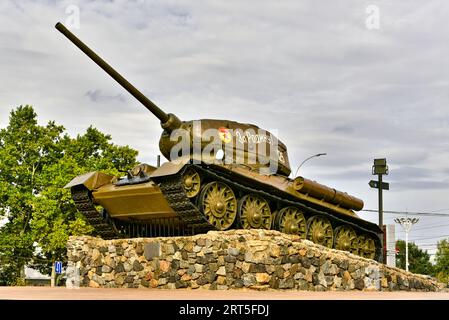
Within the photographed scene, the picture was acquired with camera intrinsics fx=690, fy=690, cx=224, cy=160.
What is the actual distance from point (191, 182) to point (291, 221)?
15.2ft

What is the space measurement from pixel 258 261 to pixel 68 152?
28285mm

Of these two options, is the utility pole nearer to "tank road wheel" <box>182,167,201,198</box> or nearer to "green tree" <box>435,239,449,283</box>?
"tank road wheel" <box>182,167,201,198</box>

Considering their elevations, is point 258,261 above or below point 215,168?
below

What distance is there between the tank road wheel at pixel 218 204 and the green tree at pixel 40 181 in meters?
21.6

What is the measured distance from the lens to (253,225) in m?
20.7

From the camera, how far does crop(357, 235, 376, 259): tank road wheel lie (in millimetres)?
26406

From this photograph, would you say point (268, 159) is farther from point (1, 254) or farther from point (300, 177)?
point (1, 254)

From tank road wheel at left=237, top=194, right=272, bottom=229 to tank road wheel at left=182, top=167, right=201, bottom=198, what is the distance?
1832 millimetres

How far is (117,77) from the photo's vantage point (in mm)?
19891

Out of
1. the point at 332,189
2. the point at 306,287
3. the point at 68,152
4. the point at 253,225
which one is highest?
the point at 68,152

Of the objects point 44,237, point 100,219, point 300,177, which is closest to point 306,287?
point 300,177

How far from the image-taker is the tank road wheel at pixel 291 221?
71.0ft

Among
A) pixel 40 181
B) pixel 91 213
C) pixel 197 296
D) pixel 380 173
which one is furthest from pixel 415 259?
pixel 197 296

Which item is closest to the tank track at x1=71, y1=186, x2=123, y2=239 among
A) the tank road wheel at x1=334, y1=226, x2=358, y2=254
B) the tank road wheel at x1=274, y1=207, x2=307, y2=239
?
the tank road wheel at x1=274, y1=207, x2=307, y2=239
